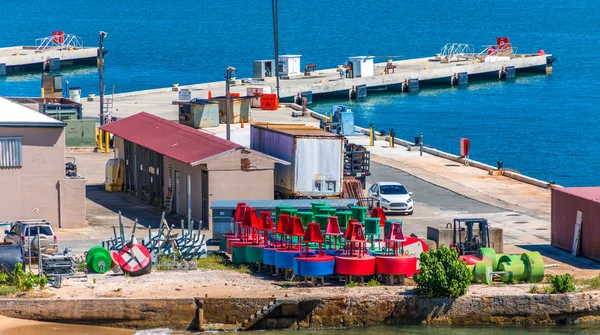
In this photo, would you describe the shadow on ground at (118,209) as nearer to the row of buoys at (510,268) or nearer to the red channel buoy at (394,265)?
the red channel buoy at (394,265)

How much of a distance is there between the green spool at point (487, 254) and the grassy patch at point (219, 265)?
6990mm

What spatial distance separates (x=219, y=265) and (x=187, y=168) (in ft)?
31.9

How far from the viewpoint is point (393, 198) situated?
4725 cm

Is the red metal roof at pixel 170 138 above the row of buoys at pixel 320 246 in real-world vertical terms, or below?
above

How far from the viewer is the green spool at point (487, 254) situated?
3584cm

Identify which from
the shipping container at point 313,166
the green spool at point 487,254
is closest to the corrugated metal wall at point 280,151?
the shipping container at point 313,166

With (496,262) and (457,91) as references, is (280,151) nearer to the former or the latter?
(496,262)

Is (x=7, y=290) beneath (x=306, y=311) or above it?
above

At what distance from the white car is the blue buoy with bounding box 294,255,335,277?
516 inches

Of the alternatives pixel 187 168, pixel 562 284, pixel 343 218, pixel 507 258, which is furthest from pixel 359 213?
pixel 187 168

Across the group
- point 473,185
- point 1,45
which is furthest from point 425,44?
point 473,185

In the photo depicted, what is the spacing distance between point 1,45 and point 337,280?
511 feet

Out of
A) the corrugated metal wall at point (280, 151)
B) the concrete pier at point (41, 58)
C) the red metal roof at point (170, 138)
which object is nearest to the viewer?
the red metal roof at point (170, 138)

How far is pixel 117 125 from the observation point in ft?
179
